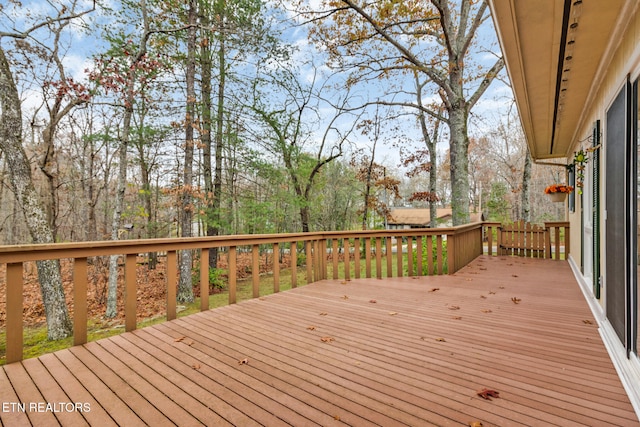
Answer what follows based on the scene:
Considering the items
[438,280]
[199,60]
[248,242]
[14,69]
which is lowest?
Answer: [438,280]

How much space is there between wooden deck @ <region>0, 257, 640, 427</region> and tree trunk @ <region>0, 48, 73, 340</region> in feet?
14.5

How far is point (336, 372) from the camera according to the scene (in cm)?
198

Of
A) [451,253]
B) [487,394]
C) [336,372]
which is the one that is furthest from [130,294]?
[451,253]

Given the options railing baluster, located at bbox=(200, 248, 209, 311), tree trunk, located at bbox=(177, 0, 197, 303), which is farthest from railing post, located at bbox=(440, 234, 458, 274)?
tree trunk, located at bbox=(177, 0, 197, 303)

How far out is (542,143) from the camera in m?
6.31

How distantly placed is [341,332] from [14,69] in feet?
26.7

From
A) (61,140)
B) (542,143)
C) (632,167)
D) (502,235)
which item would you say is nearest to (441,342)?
(632,167)

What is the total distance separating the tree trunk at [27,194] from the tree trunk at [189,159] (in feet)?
7.47

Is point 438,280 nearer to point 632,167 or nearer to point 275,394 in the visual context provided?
point 632,167

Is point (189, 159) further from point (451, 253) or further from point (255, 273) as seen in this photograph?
point (451, 253)

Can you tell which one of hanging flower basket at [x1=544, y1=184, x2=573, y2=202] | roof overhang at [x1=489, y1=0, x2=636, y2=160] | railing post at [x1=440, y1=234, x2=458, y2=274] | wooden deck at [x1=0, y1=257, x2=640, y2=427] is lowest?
wooden deck at [x1=0, y1=257, x2=640, y2=427]

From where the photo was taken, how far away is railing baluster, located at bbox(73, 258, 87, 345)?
2443 mm

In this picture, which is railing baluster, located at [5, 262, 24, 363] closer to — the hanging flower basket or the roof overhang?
the roof overhang

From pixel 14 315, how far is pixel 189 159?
18.8 feet
